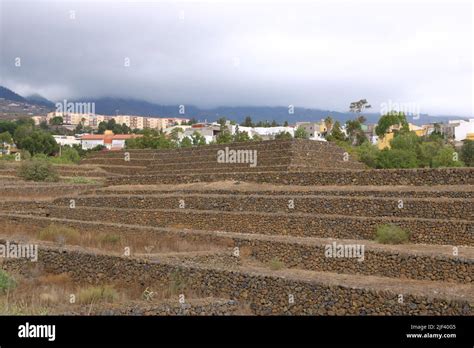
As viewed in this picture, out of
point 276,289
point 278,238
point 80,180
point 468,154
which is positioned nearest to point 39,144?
point 80,180

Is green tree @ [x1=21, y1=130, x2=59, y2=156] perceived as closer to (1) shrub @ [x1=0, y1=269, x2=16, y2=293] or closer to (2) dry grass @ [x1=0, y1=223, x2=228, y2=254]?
(2) dry grass @ [x1=0, y1=223, x2=228, y2=254]

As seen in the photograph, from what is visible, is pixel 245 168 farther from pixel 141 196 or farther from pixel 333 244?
pixel 333 244

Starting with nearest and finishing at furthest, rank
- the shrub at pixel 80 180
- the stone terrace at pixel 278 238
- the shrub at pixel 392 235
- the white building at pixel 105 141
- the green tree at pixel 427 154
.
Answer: the stone terrace at pixel 278 238 < the shrub at pixel 392 235 < the shrub at pixel 80 180 < the green tree at pixel 427 154 < the white building at pixel 105 141

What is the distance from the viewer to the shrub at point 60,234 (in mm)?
20369

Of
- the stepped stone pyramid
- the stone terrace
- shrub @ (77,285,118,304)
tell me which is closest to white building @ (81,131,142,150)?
the stepped stone pyramid

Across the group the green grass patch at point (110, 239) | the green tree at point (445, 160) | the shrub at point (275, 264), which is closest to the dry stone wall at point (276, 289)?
the shrub at point (275, 264)

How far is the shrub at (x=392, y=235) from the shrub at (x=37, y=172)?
2830 centimetres

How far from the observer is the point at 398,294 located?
10.6 meters

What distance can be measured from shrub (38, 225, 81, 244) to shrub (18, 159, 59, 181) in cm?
1737

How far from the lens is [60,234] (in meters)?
21.1

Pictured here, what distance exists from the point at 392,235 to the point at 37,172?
2888 centimetres

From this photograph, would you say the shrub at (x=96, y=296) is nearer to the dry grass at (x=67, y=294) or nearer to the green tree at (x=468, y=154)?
the dry grass at (x=67, y=294)

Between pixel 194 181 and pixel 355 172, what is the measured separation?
9920 millimetres
